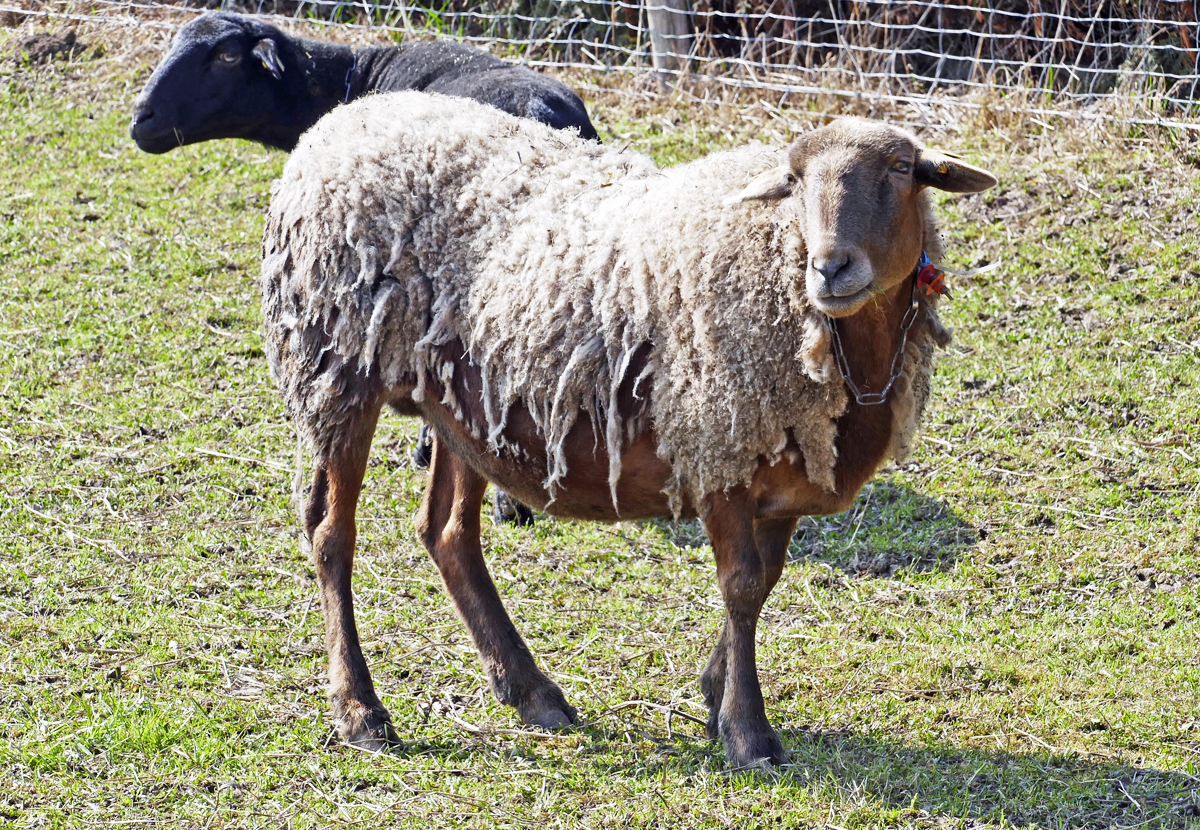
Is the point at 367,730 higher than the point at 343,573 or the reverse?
the reverse

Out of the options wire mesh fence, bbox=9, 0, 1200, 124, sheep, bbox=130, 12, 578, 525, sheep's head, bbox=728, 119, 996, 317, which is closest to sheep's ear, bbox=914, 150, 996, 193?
sheep's head, bbox=728, 119, 996, 317

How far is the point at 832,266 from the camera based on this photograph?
3701mm

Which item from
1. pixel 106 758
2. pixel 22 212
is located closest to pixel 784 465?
pixel 106 758

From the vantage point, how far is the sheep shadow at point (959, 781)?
3.85 meters

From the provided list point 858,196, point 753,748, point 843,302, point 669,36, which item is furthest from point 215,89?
point 753,748

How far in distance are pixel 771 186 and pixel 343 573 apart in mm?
1958

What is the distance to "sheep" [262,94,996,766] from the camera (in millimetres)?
3982

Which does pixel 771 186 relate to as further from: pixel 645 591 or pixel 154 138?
→ pixel 154 138

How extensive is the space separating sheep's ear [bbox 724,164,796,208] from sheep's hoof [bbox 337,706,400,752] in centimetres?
202

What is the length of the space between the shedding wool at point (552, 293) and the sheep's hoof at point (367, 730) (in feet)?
2.92

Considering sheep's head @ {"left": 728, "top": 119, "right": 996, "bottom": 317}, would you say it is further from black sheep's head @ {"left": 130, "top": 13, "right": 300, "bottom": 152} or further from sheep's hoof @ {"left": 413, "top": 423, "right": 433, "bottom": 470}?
black sheep's head @ {"left": 130, "top": 13, "right": 300, "bottom": 152}

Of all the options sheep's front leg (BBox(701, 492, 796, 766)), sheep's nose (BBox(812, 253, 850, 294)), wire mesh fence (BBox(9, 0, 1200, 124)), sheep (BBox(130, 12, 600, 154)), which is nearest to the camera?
sheep's nose (BBox(812, 253, 850, 294))

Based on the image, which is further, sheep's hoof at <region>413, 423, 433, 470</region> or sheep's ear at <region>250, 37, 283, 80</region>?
sheep's ear at <region>250, 37, 283, 80</region>

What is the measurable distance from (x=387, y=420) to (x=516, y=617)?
6.26 feet
